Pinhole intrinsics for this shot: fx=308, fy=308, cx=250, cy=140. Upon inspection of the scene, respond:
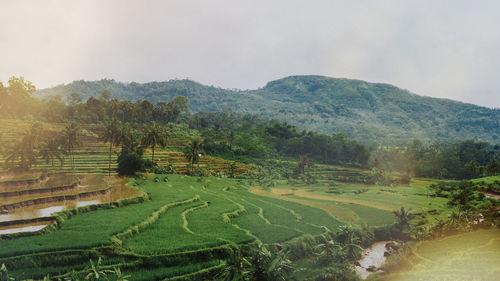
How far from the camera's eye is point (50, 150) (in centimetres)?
1438

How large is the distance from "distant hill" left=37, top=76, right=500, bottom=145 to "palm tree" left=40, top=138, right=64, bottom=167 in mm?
46701

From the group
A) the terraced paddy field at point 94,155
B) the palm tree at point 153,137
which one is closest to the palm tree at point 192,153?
the terraced paddy field at point 94,155

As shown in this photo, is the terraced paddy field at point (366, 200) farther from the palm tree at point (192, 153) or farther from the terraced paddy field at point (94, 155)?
the terraced paddy field at point (94, 155)

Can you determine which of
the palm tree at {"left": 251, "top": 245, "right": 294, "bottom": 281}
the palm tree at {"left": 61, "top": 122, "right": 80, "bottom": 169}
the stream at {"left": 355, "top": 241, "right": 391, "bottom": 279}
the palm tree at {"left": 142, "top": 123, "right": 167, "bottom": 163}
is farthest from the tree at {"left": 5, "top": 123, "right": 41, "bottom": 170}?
the stream at {"left": 355, "top": 241, "right": 391, "bottom": 279}

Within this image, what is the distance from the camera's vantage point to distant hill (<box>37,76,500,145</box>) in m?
64.4

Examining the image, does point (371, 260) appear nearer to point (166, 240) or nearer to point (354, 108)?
point (166, 240)

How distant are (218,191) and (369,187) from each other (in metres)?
10.5

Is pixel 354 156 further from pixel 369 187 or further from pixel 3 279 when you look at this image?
pixel 3 279

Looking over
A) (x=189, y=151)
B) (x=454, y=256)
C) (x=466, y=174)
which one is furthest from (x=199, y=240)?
(x=466, y=174)

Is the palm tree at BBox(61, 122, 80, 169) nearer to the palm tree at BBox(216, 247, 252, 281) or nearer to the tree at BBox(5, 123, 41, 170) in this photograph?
the tree at BBox(5, 123, 41, 170)

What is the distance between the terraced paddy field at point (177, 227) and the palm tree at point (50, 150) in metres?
1.50

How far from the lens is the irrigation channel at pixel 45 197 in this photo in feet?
27.4

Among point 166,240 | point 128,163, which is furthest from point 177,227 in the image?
point 128,163

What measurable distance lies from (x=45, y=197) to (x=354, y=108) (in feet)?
348
